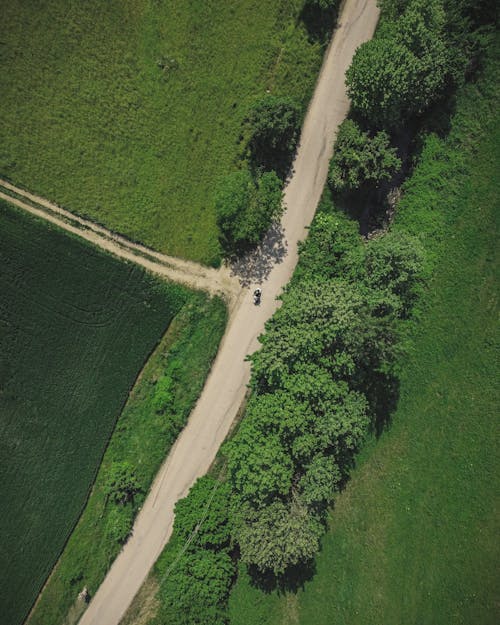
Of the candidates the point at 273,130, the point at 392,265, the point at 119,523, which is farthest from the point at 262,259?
the point at 119,523

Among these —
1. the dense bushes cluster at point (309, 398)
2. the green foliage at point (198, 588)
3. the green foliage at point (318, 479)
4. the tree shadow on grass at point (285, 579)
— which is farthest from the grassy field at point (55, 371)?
the tree shadow on grass at point (285, 579)

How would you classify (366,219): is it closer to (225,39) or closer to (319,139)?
(319,139)

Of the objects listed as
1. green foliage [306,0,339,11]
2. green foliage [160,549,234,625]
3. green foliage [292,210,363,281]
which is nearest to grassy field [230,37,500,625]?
green foliage [160,549,234,625]

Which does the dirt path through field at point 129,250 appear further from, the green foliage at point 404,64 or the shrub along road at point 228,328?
the green foliage at point 404,64

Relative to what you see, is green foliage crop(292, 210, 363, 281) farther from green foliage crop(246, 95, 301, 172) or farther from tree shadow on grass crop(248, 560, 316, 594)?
tree shadow on grass crop(248, 560, 316, 594)

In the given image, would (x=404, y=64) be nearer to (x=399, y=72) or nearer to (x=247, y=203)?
(x=399, y=72)
